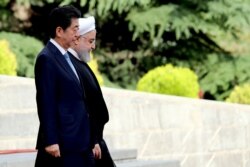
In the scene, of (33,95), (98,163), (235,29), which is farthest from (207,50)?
(98,163)

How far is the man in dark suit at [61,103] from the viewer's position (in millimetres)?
5797

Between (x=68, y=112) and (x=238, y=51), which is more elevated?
(x=68, y=112)

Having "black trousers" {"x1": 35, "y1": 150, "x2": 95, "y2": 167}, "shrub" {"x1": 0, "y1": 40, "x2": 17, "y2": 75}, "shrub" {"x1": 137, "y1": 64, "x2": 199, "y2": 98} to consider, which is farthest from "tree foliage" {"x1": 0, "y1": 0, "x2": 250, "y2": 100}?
"black trousers" {"x1": 35, "y1": 150, "x2": 95, "y2": 167}

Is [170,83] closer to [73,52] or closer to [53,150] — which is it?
[73,52]

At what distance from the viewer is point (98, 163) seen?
6.26 m

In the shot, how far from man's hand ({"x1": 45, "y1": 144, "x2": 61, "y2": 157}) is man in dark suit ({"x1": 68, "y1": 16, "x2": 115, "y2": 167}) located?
1.14ft

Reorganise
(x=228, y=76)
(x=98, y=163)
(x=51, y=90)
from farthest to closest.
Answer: (x=228, y=76) → (x=98, y=163) → (x=51, y=90)

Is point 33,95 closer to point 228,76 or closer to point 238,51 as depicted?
point 228,76

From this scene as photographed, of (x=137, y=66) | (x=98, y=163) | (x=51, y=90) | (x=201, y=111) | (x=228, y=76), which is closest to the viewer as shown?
(x=51, y=90)

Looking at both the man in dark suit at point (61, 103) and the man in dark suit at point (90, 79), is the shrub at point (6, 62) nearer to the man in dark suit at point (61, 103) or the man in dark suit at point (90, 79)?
the man in dark suit at point (90, 79)

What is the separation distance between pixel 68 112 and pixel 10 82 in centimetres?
447

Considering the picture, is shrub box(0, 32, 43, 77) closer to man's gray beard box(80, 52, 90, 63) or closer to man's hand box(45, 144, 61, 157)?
man's gray beard box(80, 52, 90, 63)

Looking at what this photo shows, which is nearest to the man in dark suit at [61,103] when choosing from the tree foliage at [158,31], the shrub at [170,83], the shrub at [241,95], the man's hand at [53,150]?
the man's hand at [53,150]

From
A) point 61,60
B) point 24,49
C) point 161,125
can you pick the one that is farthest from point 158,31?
point 61,60
